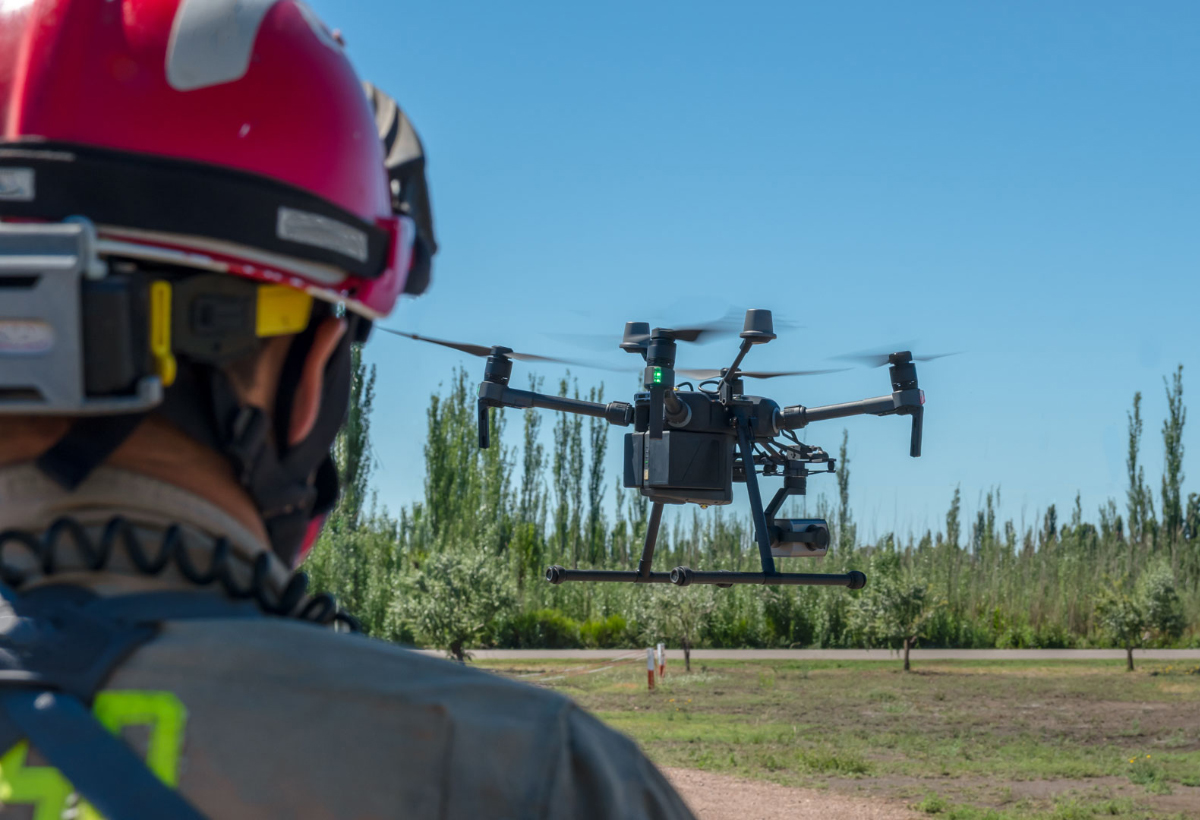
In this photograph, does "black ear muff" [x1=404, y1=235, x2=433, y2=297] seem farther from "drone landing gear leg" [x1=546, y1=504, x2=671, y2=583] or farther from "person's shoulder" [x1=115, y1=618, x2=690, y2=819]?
"drone landing gear leg" [x1=546, y1=504, x2=671, y2=583]

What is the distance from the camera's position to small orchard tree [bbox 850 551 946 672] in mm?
22406

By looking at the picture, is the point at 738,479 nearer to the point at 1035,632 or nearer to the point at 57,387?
the point at 57,387

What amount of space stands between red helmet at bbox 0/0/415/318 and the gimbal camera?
7.21m

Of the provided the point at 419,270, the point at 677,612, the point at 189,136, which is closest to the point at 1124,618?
the point at 677,612

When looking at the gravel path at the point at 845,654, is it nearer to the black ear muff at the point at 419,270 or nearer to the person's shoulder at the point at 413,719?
the black ear muff at the point at 419,270

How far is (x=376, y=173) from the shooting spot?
1.42m

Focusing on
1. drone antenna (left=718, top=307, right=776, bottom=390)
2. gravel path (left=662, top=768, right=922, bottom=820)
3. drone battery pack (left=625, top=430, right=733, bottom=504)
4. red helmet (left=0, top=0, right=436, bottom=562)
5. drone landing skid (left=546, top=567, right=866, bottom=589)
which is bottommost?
gravel path (left=662, top=768, right=922, bottom=820)

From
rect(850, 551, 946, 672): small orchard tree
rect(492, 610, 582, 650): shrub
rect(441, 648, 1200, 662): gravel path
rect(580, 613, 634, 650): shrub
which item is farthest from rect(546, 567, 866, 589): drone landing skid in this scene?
rect(492, 610, 582, 650): shrub

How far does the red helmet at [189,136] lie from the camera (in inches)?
45.1

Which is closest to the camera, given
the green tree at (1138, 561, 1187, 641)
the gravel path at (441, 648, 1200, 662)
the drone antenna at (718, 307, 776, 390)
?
the drone antenna at (718, 307, 776, 390)

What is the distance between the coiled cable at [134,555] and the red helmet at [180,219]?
62 millimetres

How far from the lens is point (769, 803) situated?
9.80 meters

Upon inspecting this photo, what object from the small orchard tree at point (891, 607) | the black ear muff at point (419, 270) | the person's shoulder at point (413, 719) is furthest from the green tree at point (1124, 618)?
the person's shoulder at point (413, 719)

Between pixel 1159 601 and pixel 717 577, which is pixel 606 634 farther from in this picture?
pixel 717 577
